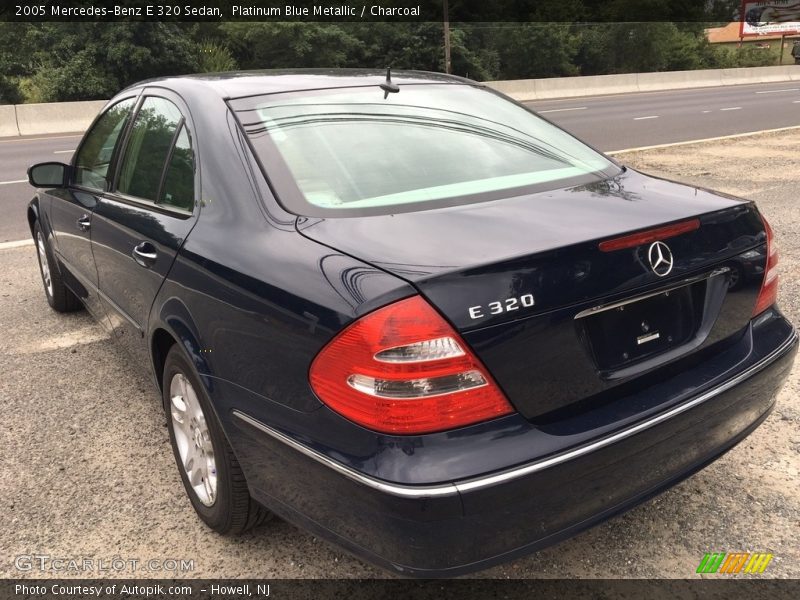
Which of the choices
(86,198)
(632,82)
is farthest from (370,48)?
(86,198)

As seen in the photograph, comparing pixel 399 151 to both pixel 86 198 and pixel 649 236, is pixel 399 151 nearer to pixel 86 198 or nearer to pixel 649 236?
pixel 649 236

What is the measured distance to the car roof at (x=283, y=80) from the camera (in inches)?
111

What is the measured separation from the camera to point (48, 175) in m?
3.89

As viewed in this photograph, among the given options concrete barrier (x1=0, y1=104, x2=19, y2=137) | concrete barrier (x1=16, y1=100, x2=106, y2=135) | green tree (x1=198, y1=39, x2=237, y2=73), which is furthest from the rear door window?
green tree (x1=198, y1=39, x2=237, y2=73)

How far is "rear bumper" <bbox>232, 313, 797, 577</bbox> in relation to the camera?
1.76 metres

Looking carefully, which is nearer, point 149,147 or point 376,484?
point 376,484

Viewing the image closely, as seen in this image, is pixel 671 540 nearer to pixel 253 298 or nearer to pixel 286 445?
pixel 286 445

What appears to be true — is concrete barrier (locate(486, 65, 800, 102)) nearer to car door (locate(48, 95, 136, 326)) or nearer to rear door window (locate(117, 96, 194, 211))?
car door (locate(48, 95, 136, 326))

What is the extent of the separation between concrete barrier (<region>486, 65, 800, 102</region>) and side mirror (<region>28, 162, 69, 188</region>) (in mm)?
23046

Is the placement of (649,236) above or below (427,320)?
above

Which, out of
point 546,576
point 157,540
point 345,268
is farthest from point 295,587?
point 345,268

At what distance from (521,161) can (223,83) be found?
124 centimetres

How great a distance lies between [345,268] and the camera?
1.90 meters

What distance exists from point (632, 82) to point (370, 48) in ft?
46.6
